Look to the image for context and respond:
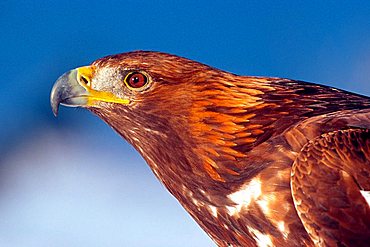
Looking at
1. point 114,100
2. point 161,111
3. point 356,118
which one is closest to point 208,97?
point 161,111

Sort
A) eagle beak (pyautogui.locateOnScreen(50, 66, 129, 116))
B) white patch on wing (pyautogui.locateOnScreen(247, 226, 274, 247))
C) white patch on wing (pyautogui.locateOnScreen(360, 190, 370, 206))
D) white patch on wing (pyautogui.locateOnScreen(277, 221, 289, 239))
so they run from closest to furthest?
white patch on wing (pyautogui.locateOnScreen(360, 190, 370, 206)) → white patch on wing (pyautogui.locateOnScreen(277, 221, 289, 239)) → white patch on wing (pyautogui.locateOnScreen(247, 226, 274, 247)) → eagle beak (pyautogui.locateOnScreen(50, 66, 129, 116))

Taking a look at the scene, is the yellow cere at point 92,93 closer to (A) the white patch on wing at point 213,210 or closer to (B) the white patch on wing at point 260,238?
(A) the white patch on wing at point 213,210

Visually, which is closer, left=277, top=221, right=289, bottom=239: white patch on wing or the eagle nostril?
left=277, top=221, right=289, bottom=239: white patch on wing

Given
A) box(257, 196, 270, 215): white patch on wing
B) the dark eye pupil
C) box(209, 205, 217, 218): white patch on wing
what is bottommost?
box(257, 196, 270, 215): white patch on wing

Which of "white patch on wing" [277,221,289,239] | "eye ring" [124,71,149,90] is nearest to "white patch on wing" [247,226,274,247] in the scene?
"white patch on wing" [277,221,289,239]

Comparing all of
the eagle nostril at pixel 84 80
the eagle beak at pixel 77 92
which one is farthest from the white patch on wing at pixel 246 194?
the eagle nostril at pixel 84 80

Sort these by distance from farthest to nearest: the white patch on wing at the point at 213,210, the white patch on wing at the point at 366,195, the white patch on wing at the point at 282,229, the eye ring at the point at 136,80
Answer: the eye ring at the point at 136,80, the white patch on wing at the point at 213,210, the white patch on wing at the point at 282,229, the white patch on wing at the point at 366,195

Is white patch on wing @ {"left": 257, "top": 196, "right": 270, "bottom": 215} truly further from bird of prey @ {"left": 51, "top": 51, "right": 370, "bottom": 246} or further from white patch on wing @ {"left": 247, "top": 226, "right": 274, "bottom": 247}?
white patch on wing @ {"left": 247, "top": 226, "right": 274, "bottom": 247}
